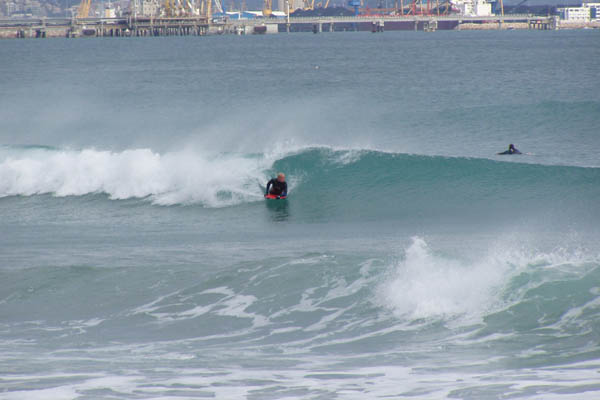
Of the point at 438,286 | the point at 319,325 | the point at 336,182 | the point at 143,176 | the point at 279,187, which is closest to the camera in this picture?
the point at 319,325

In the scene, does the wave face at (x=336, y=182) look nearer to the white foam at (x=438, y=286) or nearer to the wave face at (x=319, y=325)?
the wave face at (x=319, y=325)

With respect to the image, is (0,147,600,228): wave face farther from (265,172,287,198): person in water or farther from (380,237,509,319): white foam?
(380,237,509,319): white foam

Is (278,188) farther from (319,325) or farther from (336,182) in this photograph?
(319,325)

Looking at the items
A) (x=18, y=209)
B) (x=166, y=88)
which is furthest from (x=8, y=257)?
(x=166, y=88)

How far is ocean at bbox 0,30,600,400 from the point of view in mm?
8539

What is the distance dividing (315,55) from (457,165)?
265 ft

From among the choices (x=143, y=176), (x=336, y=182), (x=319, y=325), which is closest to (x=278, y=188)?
(x=336, y=182)

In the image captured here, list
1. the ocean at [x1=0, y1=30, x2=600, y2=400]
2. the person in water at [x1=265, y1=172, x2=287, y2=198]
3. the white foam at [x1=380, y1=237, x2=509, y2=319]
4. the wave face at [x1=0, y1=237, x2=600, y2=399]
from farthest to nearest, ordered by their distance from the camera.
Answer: the person in water at [x1=265, y1=172, x2=287, y2=198], the white foam at [x1=380, y1=237, x2=509, y2=319], the ocean at [x1=0, y1=30, x2=600, y2=400], the wave face at [x1=0, y1=237, x2=600, y2=399]

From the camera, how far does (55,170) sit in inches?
890

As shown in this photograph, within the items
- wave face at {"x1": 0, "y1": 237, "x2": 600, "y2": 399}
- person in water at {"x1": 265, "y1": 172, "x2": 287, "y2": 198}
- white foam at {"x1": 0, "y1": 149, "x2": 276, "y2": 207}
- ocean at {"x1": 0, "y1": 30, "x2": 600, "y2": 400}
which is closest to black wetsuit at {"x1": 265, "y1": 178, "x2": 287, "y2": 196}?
person in water at {"x1": 265, "y1": 172, "x2": 287, "y2": 198}

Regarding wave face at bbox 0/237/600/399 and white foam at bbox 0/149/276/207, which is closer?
wave face at bbox 0/237/600/399

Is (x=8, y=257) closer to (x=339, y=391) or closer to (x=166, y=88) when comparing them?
(x=339, y=391)

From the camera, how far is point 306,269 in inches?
501

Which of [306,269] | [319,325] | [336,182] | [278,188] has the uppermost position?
[278,188]
